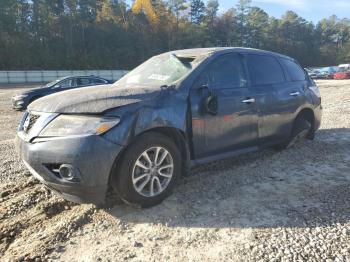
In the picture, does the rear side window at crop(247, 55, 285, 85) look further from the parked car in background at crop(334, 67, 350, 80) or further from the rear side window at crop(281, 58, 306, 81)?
the parked car in background at crop(334, 67, 350, 80)

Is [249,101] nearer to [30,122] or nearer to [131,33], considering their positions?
[30,122]

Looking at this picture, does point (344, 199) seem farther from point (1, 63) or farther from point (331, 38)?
point (331, 38)

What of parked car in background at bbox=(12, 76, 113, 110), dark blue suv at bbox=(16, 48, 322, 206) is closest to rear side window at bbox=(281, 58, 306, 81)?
dark blue suv at bbox=(16, 48, 322, 206)

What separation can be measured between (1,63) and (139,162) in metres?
54.7

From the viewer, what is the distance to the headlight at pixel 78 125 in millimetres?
3402

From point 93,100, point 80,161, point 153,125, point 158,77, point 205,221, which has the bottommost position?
point 205,221

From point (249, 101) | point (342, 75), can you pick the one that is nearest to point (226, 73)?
point (249, 101)

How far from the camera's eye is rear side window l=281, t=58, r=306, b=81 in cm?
599

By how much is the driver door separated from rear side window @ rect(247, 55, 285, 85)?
21cm

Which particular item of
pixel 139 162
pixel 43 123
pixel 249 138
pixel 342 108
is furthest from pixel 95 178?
pixel 342 108

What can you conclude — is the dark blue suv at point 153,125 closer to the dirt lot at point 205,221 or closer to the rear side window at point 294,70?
the dirt lot at point 205,221

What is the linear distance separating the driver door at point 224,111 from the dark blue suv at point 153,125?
13mm

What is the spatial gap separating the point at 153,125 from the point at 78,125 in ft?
2.48

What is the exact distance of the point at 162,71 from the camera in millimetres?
4695
